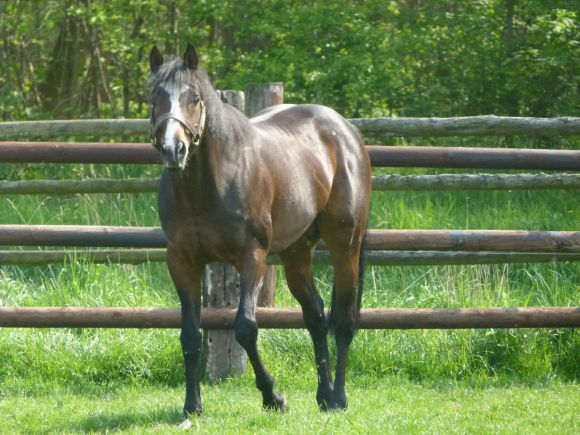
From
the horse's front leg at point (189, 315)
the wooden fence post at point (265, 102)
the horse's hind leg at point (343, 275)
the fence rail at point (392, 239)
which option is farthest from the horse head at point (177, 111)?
the wooden fence post at point (265, 102)

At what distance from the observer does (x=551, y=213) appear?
10.7 m

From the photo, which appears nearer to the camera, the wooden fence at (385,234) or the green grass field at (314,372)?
the green grass field at (314,372)

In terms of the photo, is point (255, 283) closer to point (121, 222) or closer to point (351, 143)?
point (351, 143)

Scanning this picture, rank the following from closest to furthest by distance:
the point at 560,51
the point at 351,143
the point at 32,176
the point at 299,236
Result: 1. the point at 299,236
2. the point at 351,143
3. the point at 560,51
4. the point at 32,176

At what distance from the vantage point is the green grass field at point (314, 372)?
5391 millimetres

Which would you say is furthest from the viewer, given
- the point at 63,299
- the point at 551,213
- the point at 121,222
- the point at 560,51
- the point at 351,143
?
the point at 560,51

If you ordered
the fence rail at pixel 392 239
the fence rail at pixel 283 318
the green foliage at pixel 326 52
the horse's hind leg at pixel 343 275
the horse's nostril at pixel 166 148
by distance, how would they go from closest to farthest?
the horse's nostril at pixel 166 148
the horse's hind leg at pixel 343 275
the fence rail at pixel 283 318
the fence rail at pixel 392 239
the green foliage at pixel 326 52

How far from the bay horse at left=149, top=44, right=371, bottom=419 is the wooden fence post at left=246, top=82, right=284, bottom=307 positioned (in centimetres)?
58

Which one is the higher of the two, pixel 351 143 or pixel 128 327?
pixel 351 143

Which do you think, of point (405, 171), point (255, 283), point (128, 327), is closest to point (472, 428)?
point (255, 283)

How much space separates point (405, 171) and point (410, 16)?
3.03 m

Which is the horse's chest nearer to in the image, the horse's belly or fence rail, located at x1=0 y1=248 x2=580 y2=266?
the horse's belly

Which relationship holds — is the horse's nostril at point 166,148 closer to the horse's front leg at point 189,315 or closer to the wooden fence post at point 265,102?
the horse's front leg at point 189,315

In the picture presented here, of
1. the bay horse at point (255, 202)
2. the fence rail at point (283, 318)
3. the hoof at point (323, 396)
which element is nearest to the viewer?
the bay horse at point (255, 202)
